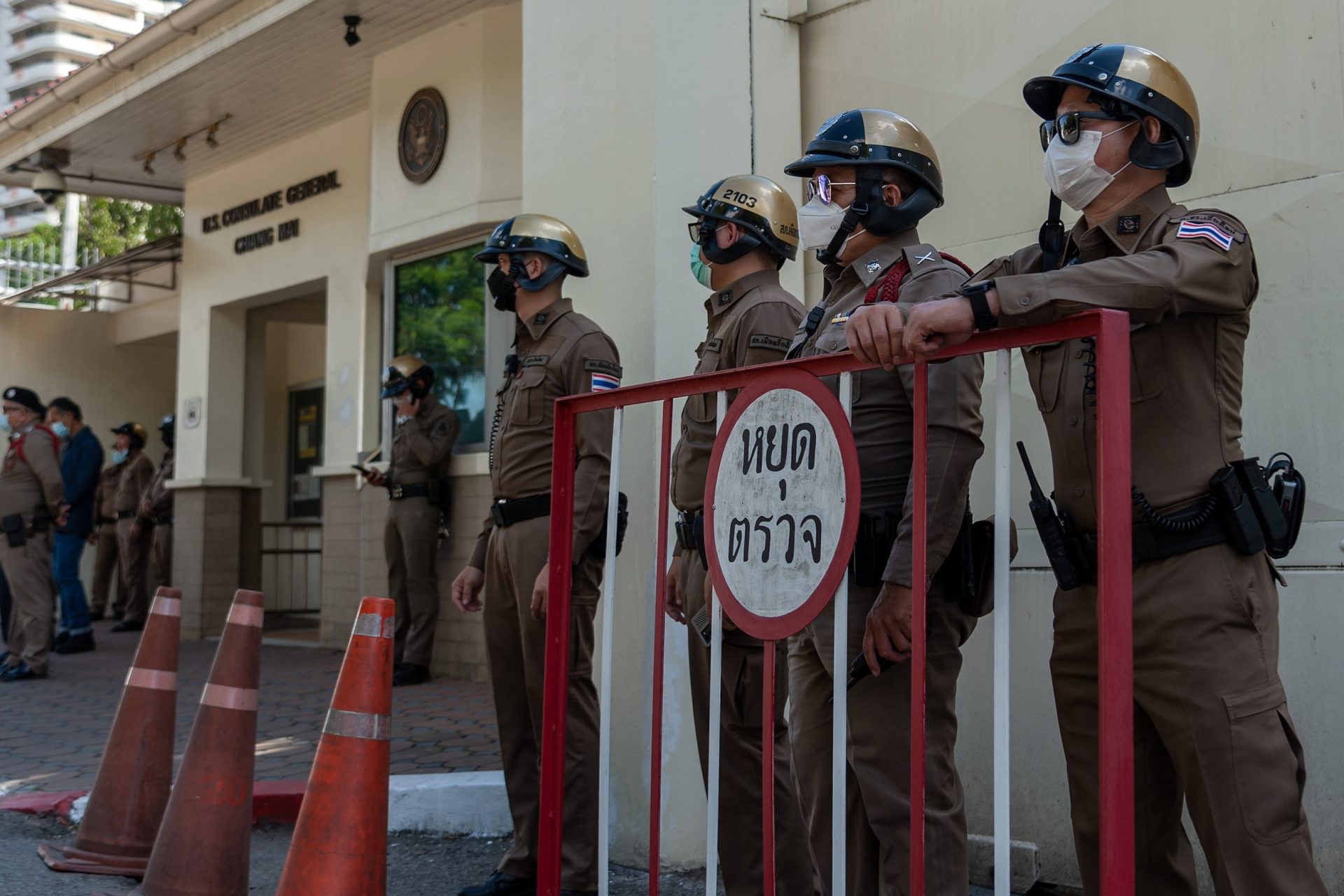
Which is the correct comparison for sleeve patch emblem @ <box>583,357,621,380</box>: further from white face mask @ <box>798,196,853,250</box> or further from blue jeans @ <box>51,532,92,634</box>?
blue jeans @ <box>51,532,92,634</box>

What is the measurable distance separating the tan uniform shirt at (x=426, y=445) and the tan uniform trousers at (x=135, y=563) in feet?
18.1

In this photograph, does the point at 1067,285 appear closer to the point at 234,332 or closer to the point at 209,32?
the point at 209,32

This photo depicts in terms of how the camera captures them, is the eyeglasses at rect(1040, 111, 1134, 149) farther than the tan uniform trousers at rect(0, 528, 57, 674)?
No

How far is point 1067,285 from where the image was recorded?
2.35 m

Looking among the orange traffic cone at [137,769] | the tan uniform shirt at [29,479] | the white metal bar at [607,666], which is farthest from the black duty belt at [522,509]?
the tan uniform shirt at [29,479]

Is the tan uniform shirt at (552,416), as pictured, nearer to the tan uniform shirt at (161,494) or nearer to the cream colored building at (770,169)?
the cream colored building at (770,169)

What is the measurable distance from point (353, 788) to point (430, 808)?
1.83 meters

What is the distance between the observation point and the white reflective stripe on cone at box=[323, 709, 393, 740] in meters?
3.40

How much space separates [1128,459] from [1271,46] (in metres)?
2.35

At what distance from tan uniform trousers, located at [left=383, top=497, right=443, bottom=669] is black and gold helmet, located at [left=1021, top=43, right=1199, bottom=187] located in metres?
6.64

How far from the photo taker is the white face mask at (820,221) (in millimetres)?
3109

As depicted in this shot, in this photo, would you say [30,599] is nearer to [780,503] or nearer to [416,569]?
[416,569]

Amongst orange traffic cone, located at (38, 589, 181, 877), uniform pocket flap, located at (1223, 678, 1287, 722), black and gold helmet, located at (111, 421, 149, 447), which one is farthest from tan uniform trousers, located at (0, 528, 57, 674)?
uniform pocket flap, located at (1223, 678, 1287, 722)

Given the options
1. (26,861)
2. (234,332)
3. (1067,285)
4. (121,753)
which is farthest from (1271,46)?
(234,332)
